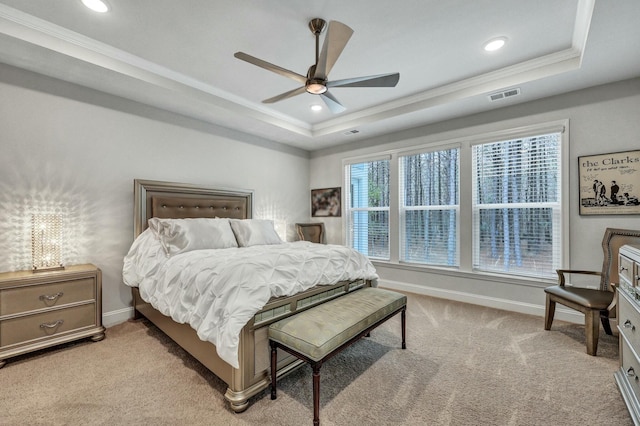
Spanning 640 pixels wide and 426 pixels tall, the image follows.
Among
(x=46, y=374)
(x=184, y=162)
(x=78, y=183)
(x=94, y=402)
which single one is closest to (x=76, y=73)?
(x=78, y=183)

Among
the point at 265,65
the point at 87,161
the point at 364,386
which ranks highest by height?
the point at 265,65

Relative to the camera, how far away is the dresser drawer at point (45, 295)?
7.53 feet

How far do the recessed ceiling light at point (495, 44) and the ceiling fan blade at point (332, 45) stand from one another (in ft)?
5.01

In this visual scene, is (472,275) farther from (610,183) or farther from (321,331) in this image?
(321,331)

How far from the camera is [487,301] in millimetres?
3781

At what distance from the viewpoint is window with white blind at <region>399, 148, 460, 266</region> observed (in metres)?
4.18

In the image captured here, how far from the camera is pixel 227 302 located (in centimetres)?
183

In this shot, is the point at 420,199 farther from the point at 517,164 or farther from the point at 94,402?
the point at 94,402

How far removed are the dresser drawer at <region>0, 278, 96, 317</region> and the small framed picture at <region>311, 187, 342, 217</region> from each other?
3789 mm

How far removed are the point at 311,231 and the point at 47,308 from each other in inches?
146

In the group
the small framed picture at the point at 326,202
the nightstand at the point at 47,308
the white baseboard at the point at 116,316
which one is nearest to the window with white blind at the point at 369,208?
the small framed picture at the point at 326,202

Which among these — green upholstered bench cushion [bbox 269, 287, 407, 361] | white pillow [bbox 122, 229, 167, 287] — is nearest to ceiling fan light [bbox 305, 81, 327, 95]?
green upholstered bench cushion [bbox 269, 287, 407, 361]

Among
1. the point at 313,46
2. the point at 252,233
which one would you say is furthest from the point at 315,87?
the point at 252,233

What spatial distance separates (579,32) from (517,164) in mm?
1585
